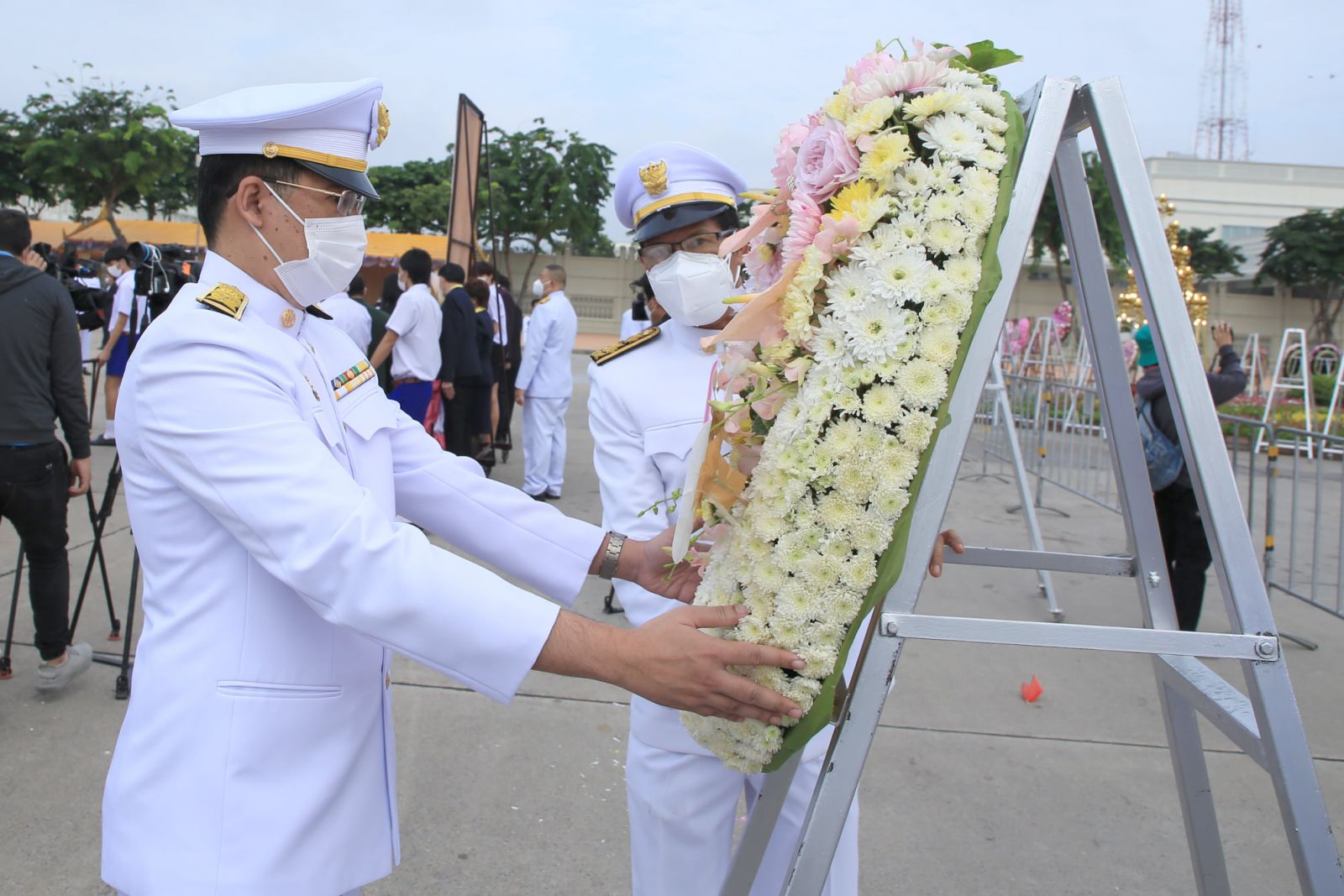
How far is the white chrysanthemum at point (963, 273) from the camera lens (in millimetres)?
1210

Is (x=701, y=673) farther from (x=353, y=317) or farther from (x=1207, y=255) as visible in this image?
→ (x=1207, y=255)

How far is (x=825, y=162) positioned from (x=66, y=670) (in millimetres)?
3772

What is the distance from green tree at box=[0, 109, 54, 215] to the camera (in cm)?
2830

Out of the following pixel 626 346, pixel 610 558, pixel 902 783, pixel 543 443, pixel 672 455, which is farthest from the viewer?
pixel 543 443

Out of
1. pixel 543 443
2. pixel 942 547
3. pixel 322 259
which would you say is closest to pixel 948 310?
pixel 942 547

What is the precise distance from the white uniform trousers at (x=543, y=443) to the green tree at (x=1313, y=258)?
25.6 m

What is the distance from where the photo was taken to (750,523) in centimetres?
137

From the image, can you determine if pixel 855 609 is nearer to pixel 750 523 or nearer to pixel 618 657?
pixel 750 523

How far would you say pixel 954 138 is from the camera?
125 cm

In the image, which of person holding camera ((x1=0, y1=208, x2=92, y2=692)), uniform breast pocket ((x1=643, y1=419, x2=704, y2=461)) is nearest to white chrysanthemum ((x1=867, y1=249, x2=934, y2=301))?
uniform breast pocket ((x1=643, y1=419, x2=704, y2=461))

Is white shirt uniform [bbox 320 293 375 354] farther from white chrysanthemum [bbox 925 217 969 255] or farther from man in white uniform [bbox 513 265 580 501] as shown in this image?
white chrysanthemum [bbox 925 217 969 255]

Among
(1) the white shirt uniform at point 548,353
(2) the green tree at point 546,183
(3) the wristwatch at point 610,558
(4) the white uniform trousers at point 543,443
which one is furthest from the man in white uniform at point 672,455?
(2) the green tree at point 546,183

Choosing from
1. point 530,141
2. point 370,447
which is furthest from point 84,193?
point 370,447

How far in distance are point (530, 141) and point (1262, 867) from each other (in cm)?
2772
